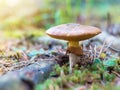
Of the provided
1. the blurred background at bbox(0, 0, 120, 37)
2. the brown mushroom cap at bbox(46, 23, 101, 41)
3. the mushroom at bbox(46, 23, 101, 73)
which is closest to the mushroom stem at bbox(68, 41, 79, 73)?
the mushroom at bbox(46, 23, 101, 73)

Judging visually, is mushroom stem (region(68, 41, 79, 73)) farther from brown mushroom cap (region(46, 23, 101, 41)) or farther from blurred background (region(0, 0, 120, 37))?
blurred background (region(0, 0, 120, 37))

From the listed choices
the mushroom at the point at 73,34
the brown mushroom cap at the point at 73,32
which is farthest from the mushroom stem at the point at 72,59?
the brown mushroom cap at the point at 73,32

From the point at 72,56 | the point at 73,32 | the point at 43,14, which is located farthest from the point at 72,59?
the point at 43,14

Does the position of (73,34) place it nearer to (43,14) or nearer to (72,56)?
(72,56)

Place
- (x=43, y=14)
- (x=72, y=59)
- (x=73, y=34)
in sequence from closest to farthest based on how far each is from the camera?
(x=73, y=34), (x=72, y=59), (x=43, y=14)

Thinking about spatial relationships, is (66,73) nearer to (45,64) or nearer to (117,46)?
(45,64)

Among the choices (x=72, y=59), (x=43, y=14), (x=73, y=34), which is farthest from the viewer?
(x=43, y=14)
